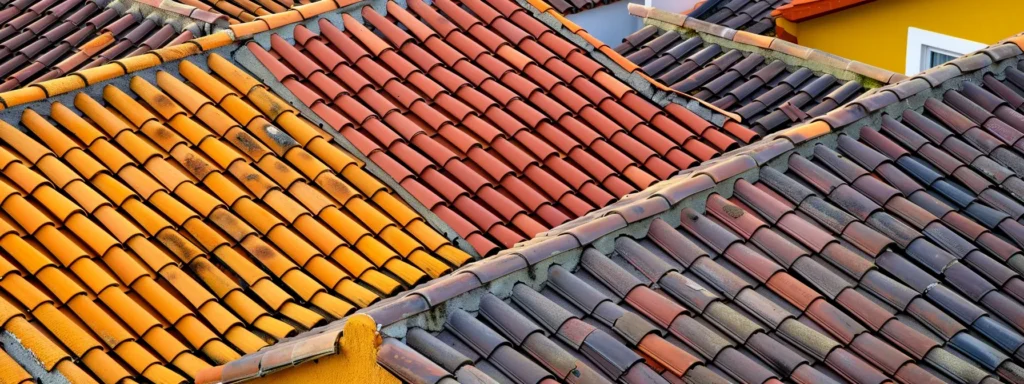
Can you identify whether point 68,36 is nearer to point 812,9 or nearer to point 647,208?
point 647,208

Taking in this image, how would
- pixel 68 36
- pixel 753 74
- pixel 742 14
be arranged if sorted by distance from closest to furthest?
pixel 753 74 → pixel 68 36 → pixel 742 14

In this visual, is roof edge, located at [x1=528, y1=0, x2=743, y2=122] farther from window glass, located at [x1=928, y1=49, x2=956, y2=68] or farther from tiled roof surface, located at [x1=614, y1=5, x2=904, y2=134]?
window glass, located at [x1=928, y1=49, x2=956, y2=68]

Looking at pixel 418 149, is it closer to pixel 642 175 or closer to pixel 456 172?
pixel 456 172

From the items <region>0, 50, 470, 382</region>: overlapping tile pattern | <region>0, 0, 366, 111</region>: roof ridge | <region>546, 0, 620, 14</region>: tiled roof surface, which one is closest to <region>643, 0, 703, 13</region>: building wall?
<region>546, 0, 620, 14</region>: tiled roof surface

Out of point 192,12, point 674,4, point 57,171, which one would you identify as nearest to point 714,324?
point 57,171

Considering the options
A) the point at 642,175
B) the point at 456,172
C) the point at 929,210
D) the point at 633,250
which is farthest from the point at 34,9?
the point at 929,210

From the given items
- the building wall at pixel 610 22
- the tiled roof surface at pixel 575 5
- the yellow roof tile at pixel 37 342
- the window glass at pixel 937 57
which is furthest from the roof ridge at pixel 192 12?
the window glass at pixel 937 57
